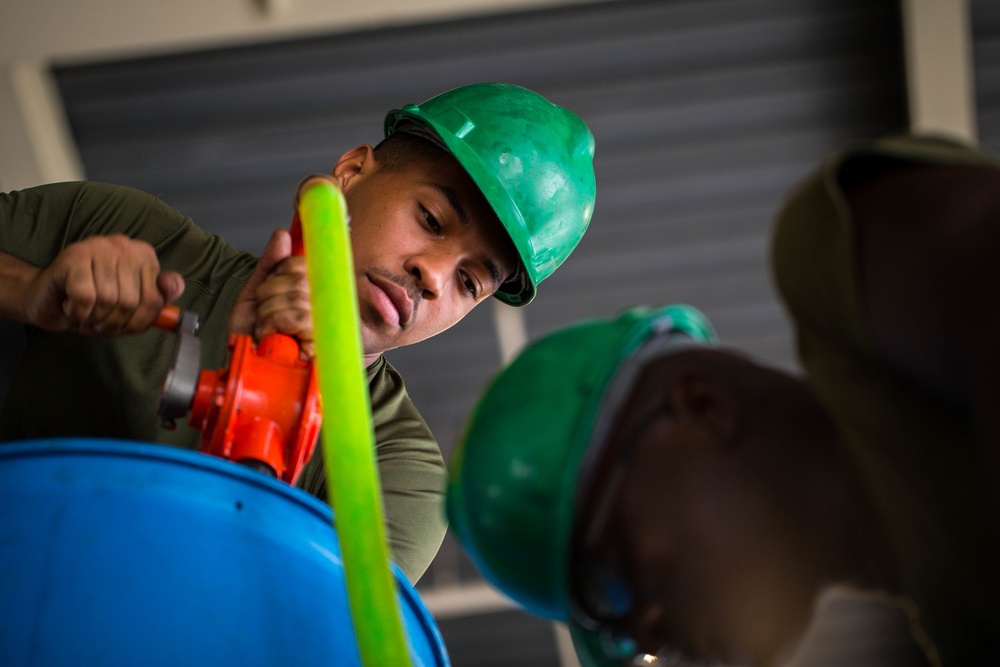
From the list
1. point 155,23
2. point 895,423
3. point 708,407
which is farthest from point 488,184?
point 155,23

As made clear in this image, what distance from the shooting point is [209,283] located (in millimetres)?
1545

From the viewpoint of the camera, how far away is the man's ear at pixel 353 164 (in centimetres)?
→ 168

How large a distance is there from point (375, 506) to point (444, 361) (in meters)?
3.07

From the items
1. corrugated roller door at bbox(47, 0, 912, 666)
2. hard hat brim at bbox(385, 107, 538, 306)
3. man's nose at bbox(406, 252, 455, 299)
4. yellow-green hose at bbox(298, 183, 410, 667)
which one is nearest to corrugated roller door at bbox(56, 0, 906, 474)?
corrugated roller door at bbox(47, 0, 912, 666)

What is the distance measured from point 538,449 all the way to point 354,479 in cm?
17

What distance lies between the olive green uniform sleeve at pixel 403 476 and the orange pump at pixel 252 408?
50 centimetres

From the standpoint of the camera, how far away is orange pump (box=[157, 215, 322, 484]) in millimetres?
896

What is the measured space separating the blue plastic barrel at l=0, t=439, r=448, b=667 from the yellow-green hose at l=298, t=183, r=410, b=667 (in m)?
0.16

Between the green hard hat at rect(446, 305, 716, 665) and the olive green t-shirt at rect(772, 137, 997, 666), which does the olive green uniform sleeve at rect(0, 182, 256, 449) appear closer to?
the green hard hat at rect(446, 305, 716, 665)

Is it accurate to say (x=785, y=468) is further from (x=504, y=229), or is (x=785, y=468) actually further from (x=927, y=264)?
(x=504, y=229)

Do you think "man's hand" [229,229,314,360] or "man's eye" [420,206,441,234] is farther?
"man's eye" [420,206,441,234]

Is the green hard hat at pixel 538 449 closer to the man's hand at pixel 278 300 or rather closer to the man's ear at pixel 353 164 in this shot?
the man's hand at pixel 278 300

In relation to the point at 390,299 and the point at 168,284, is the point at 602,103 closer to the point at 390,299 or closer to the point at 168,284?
the point at 390,299

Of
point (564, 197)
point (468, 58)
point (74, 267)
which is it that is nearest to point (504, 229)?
point (564, 197)
